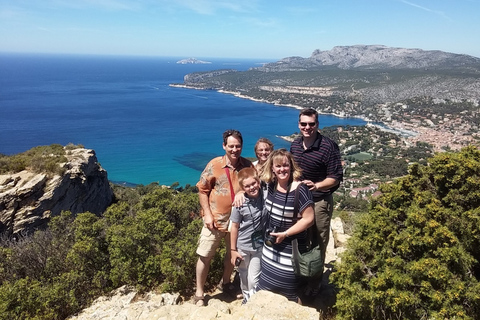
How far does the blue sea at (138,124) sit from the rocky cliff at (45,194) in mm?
20953

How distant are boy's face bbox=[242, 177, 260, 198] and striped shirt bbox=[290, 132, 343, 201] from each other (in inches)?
22.2

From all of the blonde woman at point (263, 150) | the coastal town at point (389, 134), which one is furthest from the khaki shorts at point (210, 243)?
the coastal town at point (389, 134)

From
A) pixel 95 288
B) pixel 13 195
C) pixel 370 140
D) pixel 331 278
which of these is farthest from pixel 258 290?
pixel 370 140

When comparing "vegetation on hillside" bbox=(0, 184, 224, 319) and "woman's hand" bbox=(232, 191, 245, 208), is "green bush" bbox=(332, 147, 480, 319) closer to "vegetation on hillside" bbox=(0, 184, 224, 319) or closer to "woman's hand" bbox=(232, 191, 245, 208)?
"woman's hand" bbox=(232, 191, 245, 208)

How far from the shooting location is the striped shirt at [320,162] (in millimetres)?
2838

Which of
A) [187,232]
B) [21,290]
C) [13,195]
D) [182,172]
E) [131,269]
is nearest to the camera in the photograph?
[21,290]

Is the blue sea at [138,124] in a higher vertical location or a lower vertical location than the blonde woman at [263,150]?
lower

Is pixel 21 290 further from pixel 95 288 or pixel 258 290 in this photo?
pixel 258 290

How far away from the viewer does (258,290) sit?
2.76 metres

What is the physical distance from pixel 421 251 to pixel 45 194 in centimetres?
1349

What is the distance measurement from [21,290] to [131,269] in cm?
119

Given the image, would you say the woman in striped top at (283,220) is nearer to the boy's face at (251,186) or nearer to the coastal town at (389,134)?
the boy's face at (251,186)

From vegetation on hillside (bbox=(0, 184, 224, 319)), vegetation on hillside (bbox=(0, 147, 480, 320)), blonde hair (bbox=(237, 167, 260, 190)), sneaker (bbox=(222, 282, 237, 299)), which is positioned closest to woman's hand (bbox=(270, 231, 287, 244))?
blonde hair (bbox=(237, 167, 260, 190))

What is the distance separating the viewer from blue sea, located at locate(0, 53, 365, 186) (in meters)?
42.4
